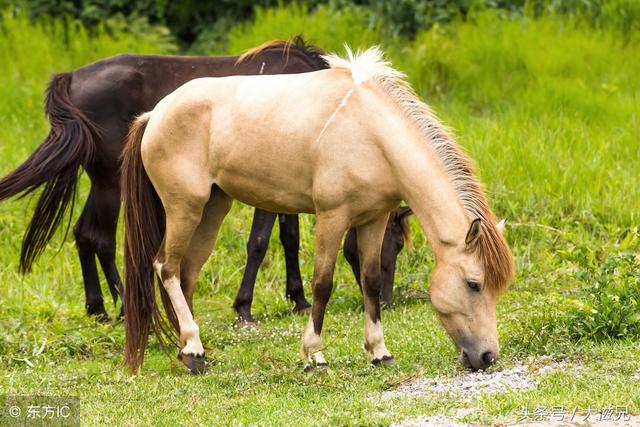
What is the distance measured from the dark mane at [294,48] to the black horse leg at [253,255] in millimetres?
1226

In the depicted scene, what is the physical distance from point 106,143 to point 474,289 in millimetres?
3418

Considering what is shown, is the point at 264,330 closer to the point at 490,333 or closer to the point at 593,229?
the point at 490,333

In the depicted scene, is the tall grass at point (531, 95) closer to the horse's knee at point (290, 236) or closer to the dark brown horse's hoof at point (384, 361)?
the horse's knee at point (290, 236)

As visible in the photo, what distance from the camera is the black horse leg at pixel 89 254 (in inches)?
316

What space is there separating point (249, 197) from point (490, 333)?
1.64 meters

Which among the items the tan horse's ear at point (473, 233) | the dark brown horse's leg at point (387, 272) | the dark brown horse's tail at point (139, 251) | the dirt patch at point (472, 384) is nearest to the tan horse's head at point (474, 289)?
the tan horse's ear at point (473, 233)

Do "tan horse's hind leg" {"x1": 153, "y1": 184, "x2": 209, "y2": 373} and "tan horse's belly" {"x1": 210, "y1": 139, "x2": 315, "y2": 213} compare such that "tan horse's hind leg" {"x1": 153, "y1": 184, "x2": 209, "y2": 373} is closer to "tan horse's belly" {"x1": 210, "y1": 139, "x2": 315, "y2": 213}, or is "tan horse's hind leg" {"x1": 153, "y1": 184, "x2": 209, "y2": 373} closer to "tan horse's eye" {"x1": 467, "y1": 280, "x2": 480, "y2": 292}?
"tan horse's belly" {"x1": 210, "y1": 139, "x2": 315, "y2": 213}

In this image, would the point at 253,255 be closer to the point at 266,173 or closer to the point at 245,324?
the point at 245,324

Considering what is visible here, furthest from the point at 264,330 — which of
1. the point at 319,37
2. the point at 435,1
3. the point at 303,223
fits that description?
the point at 435,1

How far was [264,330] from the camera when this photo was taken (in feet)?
25.0

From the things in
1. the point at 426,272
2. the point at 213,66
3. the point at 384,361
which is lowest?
Result: the point at 426,272

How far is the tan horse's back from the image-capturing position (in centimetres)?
567

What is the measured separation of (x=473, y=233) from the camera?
5.42 meters

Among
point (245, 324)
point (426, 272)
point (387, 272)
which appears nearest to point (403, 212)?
point (387, 272)
